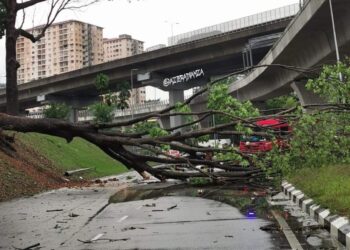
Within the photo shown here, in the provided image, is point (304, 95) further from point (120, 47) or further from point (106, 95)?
point (120, 47)

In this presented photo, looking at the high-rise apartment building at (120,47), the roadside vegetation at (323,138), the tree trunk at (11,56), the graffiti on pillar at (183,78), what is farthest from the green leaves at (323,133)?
the high-rise apartment building at (120,47)

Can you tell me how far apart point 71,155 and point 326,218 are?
28.4 meters

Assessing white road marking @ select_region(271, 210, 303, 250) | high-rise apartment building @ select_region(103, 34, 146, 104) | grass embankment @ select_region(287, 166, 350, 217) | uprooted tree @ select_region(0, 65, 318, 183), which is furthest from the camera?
high-rise apartment building @ select_region(103, 34, 146, 104)

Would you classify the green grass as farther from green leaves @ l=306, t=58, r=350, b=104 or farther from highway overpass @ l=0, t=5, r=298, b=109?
highway overpass @ l=0, t=5, r=298, b=109

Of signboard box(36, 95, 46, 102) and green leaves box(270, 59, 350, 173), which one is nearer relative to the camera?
green leaves box(270, 59, 350, 173)

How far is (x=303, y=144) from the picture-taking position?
54.2ft

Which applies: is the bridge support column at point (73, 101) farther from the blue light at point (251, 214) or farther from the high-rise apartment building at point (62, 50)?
the blue light at point (251, 214)

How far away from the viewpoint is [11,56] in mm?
28906

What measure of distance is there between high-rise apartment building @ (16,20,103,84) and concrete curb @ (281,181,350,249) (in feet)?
252

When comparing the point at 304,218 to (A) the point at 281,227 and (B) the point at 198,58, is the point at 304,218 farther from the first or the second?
(B) the point at 198,58

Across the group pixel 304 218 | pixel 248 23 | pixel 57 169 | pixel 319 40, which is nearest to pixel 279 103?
pixel 248 23

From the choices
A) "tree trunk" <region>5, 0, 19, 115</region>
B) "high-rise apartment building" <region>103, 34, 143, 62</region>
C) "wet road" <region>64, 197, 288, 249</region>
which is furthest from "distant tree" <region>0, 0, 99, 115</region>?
"high-rise apartment building" <region>103, 34, 143, 62</region>

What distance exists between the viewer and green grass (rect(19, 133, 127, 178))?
3236cm

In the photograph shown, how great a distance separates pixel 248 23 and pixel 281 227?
51.5 m
